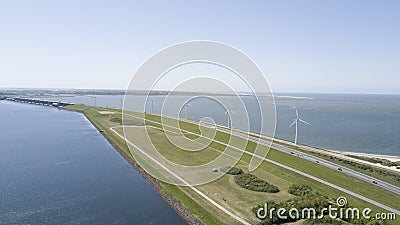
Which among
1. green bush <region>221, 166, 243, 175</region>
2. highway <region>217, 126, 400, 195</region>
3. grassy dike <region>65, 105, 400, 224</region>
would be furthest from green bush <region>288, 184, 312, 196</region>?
highway <region>217, 126, 400, 195</region>

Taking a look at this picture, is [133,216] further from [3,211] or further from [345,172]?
[345,172]

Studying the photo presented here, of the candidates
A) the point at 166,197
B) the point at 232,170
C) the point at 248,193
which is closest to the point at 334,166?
the point at 232,170

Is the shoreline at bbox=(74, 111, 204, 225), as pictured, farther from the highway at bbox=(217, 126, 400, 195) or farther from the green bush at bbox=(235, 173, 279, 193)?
the highway at bbox=(217, 126, 400, 195)

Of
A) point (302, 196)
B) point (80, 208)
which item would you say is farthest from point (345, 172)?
point (80, 208)

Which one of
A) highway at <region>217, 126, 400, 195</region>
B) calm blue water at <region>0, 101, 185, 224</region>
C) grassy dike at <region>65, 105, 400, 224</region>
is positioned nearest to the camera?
grassy dike at <region>65, 105, 400, 224</region>

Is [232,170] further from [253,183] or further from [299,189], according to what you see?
[299,189]
